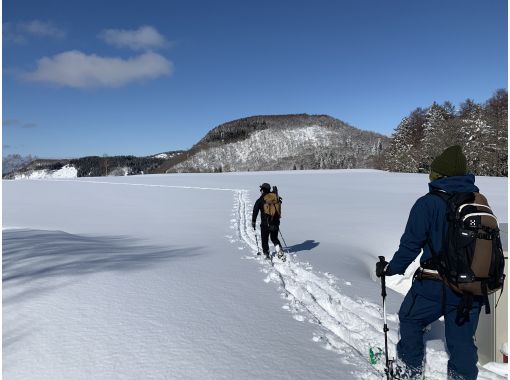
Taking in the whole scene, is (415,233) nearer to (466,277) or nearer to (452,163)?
(466,277)

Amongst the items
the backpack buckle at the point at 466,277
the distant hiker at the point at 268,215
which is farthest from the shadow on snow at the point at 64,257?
the backpack buckle at the point at 466,277

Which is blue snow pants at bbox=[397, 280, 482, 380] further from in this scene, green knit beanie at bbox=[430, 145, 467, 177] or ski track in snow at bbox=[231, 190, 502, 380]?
green knit beanie at bbox=[430, 145, 467, 177]

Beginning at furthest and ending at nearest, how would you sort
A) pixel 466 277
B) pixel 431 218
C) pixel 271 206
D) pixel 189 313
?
pixel 271 206 → pixel 189 313 → pixel 431 218 → pixel 466 277

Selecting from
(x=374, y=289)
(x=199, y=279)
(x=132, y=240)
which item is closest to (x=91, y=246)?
(x=132, y=240)

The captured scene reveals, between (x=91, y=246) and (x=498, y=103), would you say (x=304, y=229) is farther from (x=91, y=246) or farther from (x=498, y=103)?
(x=498, y=103)

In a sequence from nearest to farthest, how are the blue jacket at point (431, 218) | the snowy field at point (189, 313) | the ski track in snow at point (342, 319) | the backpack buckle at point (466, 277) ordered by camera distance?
the backpack buckle at point (466, 277) < the blue jacket at point (431, 218) < the snowy field at point (189, 313) < the ski track in snow at point (342, 319)

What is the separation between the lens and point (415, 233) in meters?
2.68

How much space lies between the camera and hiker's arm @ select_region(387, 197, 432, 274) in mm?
2643

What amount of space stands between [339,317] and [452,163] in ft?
9.03

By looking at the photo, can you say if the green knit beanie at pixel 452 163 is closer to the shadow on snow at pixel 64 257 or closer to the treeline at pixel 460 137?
the shadow on snow at pixel 64 257

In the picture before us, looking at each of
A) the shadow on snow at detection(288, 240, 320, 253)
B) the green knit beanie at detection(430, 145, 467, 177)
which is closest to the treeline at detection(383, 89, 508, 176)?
the shadow on snow at detection(288, 240, 320, 253)

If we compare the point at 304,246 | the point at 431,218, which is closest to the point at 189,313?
the point at 431,218

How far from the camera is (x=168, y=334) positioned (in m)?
3.77

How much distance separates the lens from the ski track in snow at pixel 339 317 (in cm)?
351
